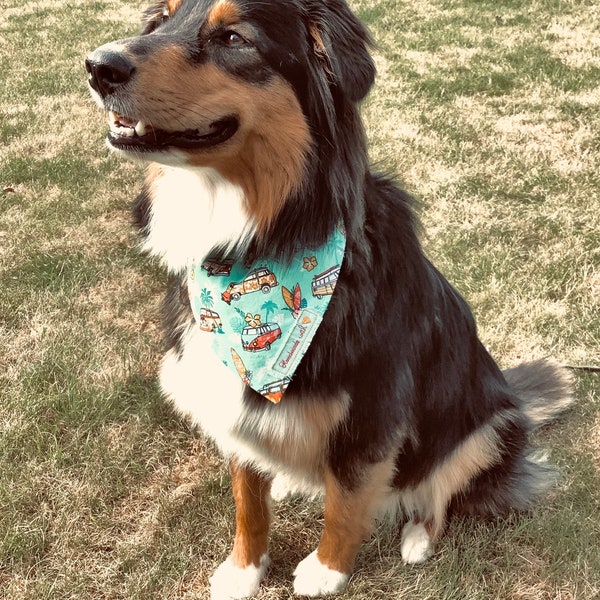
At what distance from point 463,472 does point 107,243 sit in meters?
2.82

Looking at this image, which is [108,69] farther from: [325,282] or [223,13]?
[325,282]

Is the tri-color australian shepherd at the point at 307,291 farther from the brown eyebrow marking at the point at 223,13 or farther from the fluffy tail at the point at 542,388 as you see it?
the fluffy tail at the point at 542,388

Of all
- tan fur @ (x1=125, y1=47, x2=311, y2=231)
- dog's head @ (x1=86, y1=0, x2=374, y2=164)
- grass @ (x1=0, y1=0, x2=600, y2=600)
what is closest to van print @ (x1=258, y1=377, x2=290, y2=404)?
tan fur @ (x1=125, y1=47, x2=311, y2=231)

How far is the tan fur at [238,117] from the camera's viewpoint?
5.64 feet

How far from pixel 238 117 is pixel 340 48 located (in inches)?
13.7

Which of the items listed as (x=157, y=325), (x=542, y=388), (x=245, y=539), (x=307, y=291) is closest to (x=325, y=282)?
(x=307, y=291)

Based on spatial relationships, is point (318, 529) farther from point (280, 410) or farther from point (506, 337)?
point (506, 337)

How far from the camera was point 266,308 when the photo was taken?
6.65ft

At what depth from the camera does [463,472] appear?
247cm

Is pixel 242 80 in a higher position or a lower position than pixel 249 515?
higher

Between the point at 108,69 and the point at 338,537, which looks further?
the point at 338,537

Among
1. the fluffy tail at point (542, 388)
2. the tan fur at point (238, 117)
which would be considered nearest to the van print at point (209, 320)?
the tan fur at point (238, 117)

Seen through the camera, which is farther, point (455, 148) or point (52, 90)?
point (52, 90)

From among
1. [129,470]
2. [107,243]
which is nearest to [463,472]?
[129,470]
